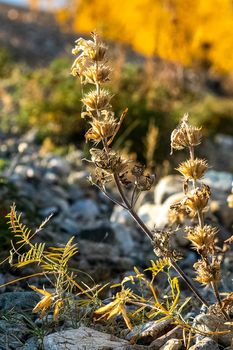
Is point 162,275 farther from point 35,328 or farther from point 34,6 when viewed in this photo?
point 34,6

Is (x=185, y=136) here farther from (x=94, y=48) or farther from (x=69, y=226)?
(x=69, y=226)

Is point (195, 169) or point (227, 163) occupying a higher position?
point (195, 169)

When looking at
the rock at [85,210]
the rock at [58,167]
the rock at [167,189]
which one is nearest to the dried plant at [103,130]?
the rock at [85,210]

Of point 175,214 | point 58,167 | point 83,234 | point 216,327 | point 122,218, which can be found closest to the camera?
point 216,327

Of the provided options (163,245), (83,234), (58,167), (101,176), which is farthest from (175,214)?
(58,167)

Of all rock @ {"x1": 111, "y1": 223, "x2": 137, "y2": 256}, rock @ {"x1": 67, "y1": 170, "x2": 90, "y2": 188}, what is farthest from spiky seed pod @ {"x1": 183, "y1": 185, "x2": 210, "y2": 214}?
rock @ {"x1": 67, "y1": 170, "x2": 90, "y2": 188}

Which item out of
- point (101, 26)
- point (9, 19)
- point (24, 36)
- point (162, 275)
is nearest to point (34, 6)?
point (9, 19)
